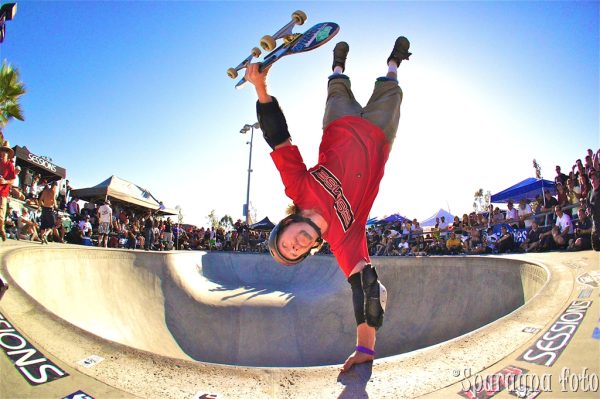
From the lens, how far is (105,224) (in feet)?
38.0

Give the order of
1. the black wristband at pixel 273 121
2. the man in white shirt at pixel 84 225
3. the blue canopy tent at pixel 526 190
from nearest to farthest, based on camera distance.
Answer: the black wristband at pixel 273 121 < the blue canopy tent at pixel 526 190 < the man in white shirt at pixel 84 225

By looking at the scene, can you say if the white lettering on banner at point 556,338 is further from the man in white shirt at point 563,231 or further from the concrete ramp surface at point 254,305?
the man in white shirt at point 563,231

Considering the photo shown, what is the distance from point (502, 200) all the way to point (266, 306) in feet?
35.3

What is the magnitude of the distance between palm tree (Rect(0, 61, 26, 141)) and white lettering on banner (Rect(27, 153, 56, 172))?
3.86 meters

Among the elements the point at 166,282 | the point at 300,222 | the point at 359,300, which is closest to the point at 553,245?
A: the point at 359,300

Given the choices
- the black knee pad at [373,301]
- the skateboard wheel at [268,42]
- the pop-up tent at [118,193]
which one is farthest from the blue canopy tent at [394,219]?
the skateboard wheel at [268,42]

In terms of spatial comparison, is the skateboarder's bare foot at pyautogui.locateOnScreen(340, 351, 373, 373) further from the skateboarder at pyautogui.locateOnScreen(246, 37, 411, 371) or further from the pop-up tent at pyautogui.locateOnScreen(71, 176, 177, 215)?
the pop-up tent at pyautogui.locateOnScreen(71, 176, 177, 215)

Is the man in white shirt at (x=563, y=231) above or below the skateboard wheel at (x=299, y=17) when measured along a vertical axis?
below

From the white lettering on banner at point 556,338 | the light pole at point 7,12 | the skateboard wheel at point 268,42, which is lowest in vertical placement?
the white lettering on banner at point 556,338

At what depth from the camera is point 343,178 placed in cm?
287

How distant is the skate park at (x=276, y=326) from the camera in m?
2.11

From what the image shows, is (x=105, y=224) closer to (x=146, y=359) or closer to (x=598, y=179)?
(x=146, y=359)

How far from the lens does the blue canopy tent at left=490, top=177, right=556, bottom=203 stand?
12.1 metres

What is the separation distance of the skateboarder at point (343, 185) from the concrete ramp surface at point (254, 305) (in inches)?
118
